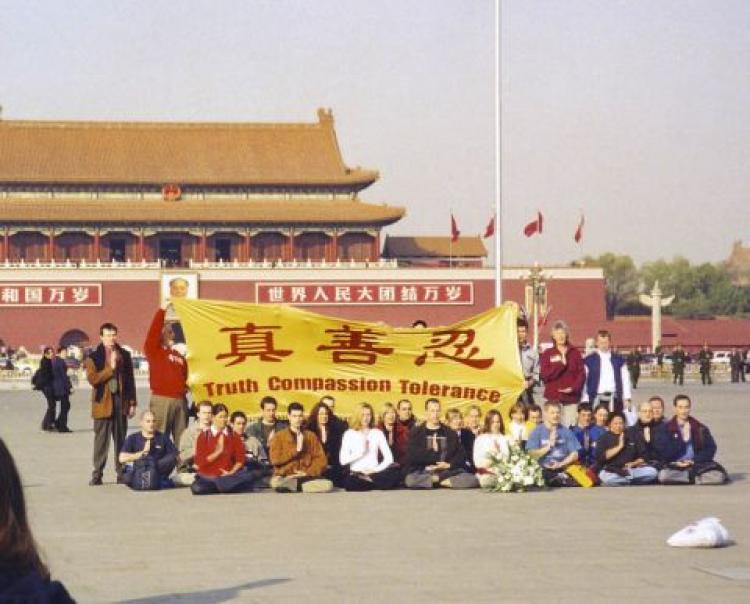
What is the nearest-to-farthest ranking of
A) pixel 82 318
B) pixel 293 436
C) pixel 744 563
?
pixel 744 563 < pixel 293 436 < pixel 82 318

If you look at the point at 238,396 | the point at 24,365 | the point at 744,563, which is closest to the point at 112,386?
the point at 238,396

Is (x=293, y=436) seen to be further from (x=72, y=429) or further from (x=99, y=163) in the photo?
(x=99, y=163)

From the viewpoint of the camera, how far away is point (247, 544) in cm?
858

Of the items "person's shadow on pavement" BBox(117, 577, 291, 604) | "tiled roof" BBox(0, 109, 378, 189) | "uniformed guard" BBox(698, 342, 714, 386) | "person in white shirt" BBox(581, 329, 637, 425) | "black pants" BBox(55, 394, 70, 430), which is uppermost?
"tiled roof" BBox(0, 109, 378, 189)

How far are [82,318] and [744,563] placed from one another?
4935 centimetres

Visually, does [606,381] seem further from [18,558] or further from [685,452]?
[18,558]

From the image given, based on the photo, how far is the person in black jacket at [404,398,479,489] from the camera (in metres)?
11.9

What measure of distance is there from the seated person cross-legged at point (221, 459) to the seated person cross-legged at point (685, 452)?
9.98 ft

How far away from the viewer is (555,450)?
39.5 ft

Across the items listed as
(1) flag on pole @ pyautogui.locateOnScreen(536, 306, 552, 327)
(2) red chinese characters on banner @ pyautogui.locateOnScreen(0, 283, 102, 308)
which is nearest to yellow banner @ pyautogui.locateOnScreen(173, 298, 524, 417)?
(1) flag on pole @ pyautogui.locateOnScreen(536, 306, 552, 327)

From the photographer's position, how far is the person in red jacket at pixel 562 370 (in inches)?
514

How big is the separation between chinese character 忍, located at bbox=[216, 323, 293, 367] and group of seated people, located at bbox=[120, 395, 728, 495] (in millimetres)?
506

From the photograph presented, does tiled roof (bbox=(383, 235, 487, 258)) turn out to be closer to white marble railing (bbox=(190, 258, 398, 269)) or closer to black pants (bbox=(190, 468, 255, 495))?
white marble railing (bbox=(190, 258, 398, 269))

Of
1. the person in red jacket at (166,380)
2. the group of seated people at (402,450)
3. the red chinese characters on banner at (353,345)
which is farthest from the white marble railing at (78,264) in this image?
the group of seated people at (402,450)
